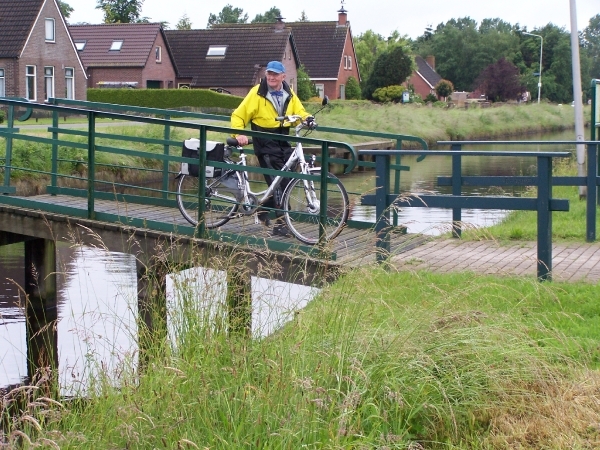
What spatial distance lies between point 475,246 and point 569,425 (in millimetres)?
4977

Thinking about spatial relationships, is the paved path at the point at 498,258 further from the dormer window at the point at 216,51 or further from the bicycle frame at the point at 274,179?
the dormer window at the point at 216,51

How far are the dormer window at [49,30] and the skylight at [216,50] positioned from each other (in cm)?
1769

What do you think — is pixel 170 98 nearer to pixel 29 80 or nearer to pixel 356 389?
pixel 29 80

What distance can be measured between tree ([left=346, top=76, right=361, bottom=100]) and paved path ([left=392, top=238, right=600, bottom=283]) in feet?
194

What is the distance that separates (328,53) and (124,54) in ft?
60.9

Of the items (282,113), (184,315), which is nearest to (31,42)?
(282,113)

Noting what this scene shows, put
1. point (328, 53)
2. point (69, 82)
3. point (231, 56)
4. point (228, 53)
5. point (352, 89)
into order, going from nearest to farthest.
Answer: point (69, 82) < point (231, 56) < point (228, 53) < point (352, 89) < point (328, 53)

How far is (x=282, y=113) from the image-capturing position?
29.1ft

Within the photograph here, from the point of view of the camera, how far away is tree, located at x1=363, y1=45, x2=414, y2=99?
63125 mm

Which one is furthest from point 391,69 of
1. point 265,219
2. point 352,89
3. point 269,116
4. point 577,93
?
point 265,219

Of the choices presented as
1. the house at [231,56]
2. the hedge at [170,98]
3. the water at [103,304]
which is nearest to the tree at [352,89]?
the house at [231,56]

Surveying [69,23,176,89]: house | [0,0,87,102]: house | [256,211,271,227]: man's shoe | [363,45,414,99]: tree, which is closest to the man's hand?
[256,211,271,227]: man's shoe

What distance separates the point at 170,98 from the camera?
46.7 m

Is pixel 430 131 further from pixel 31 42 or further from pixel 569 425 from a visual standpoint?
pixel 569 425
